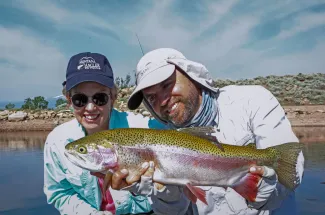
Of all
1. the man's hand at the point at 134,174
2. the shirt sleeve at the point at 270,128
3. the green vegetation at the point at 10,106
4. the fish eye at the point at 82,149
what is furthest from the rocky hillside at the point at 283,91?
the man's hand at the point at 134,174

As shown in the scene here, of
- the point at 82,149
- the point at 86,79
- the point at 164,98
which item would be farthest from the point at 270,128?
the point at 86,79

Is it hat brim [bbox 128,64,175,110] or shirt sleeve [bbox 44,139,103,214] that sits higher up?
hat brim [bbox 128,64,175,110]

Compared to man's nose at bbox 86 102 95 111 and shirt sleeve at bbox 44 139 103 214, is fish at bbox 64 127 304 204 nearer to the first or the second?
man's nose at bbox 86 102 95 111

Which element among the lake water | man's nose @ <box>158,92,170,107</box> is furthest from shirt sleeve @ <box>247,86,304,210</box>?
the lake water

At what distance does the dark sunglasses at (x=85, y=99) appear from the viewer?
4543mm

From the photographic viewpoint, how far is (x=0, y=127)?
108 ft

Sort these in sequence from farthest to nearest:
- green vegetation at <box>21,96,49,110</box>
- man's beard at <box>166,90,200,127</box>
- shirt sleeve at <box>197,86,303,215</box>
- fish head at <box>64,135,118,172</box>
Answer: green vegetation at <box>21,96,49,110</box> → man's beard at <box>166,90,200,127</box> → shirt sleeve at <box>197,86,303,215</box> → fish head at <box>64,135,118,172</box>

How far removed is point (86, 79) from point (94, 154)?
50.9 inches

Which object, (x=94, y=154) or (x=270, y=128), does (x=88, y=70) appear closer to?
(x=94, y=154)

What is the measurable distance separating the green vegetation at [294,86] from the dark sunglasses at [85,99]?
61.5 feet

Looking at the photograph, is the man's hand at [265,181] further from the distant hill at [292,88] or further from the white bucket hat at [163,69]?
the distant hill at [292,88]

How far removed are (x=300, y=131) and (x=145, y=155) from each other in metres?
18.5

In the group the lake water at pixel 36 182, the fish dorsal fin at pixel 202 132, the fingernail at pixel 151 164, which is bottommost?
the lake water at pixel 36 182

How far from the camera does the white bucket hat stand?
3.89m
